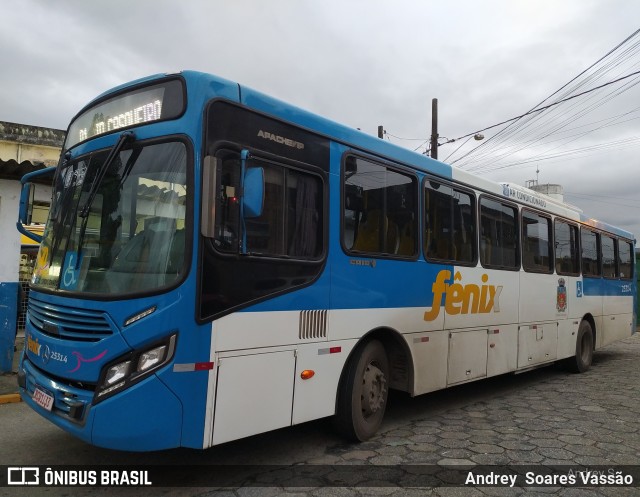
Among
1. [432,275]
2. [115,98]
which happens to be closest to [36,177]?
[115,98]

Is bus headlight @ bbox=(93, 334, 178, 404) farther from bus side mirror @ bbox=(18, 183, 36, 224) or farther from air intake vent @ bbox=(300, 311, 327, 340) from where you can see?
bus side mirror @ bbox=(18, 183, 36, 224)

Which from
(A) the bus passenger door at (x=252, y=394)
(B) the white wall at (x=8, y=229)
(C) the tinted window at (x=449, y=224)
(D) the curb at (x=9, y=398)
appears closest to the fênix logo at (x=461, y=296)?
(C) the tinted window at (x=449, y=224)

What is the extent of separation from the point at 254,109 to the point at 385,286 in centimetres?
226

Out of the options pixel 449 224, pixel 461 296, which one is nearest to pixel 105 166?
pixel 449 224

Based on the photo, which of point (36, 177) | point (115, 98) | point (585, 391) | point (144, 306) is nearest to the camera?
point (144, 306)

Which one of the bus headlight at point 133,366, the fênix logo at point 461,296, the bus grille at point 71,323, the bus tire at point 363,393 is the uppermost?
the fênix logo at point 461,296

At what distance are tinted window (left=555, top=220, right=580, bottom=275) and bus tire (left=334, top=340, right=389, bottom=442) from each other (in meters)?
5.09

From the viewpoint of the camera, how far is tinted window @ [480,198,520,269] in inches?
267

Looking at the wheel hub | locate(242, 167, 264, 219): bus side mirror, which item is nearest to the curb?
the wheel hub

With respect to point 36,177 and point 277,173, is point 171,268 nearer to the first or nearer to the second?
point 277,173

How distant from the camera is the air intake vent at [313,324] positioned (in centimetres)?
423

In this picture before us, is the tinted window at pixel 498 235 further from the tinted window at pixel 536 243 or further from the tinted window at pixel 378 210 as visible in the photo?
the tinted window at pixel 378 210

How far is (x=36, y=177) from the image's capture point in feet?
17.9

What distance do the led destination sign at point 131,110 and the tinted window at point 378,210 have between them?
70.9 inches
